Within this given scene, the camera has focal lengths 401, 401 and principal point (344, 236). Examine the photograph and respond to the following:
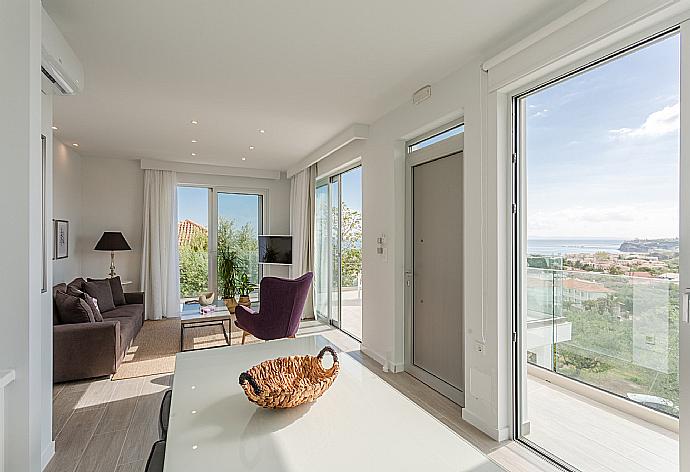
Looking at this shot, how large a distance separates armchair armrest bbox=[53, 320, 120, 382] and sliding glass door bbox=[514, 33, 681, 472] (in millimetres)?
3466

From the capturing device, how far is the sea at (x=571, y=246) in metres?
2.10

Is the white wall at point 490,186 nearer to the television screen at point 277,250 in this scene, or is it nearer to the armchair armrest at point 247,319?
the armchair armrest at point 247,319

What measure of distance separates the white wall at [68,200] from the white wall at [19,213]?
153 inches


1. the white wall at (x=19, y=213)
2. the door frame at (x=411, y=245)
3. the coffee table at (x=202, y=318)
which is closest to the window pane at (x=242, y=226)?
the coffee table at (x=202, y=318)

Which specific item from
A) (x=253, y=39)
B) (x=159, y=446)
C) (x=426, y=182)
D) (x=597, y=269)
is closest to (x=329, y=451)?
(x=159, y=446)

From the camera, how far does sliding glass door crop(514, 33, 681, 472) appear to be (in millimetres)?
1857

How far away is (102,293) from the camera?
500cm

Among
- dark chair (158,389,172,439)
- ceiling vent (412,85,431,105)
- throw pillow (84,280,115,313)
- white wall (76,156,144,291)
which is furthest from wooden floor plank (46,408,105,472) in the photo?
white wall (76,156,144,291)

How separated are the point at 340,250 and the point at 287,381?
4.33 m

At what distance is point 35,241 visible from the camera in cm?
182

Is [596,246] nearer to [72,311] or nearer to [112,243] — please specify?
[72,311]

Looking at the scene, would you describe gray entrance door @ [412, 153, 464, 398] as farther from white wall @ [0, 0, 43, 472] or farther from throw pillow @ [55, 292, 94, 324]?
throw pillow @ [55, 292, 94, 324]

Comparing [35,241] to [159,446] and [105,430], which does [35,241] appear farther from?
[105,430]

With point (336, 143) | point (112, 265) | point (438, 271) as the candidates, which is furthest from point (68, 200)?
point (438, 271)
